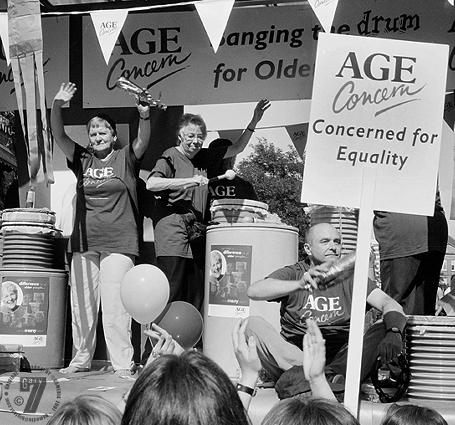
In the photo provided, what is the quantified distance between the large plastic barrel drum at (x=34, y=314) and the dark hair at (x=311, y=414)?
4.13 metres

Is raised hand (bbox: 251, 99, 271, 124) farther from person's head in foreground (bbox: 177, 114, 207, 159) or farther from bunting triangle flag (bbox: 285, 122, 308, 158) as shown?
person's head in foreground (bbox: 177, 114, 207, 159)

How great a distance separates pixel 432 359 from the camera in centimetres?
425

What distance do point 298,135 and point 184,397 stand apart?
529cm

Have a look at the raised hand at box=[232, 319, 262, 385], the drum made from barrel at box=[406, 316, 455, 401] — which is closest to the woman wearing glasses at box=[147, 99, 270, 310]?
the drum made from barrel at box=[406, 316, 455, 401]

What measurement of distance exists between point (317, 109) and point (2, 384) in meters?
2.52

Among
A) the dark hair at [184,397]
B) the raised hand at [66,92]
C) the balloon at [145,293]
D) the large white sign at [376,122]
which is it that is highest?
the raised hand at [66,92]

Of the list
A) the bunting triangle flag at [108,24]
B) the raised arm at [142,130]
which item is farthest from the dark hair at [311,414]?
the bunting triangle flag at [108,24]

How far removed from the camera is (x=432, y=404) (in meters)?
4.11

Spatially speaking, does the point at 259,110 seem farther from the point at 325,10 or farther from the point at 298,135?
the point at 325,10

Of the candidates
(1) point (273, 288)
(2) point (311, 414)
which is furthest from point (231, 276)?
(2) point (311, 414)

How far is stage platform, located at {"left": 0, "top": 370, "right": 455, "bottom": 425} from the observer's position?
3.93 meters

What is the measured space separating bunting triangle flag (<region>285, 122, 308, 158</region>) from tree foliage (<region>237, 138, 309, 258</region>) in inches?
2.4

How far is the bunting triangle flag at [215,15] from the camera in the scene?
227 inches

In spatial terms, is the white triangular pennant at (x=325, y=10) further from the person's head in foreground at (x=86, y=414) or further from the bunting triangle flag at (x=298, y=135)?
the person's head in foreground at (x=86, y=414)
